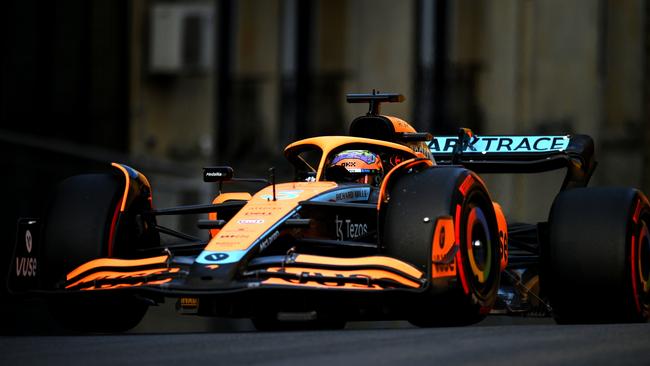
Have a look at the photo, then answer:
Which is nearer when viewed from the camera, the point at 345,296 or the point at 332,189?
the point at 345,296

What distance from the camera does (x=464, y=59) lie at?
23.1 m

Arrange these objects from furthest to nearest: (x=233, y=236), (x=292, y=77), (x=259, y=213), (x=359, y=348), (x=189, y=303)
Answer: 1. (x=292, y=77)
2. (x=259, y=213)
3. (x=189, y=303)
4. (x=233, y=236)
5. (x=359, y=348)

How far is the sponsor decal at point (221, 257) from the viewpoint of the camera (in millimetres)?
9383

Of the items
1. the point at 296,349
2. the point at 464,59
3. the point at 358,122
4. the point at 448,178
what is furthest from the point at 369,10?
the point at 296,349

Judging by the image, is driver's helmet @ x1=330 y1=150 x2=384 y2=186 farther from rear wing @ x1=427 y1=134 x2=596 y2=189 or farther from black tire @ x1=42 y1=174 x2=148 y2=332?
rear wing @ x1=427 y1=134 x2=596 y2=189

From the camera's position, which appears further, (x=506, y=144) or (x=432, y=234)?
(x=506, y=144)

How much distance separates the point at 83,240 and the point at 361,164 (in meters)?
1.98

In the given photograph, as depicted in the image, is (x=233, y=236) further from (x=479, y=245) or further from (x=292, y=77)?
(x=292, y=77)

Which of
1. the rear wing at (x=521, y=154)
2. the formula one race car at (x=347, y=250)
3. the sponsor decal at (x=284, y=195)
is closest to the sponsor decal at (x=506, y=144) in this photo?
the rear wing at (x=521, y=154)

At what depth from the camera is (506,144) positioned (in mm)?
13039

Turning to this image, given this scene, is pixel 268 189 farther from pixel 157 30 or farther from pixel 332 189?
pixel 157 30

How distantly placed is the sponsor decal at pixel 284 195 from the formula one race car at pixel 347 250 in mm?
15

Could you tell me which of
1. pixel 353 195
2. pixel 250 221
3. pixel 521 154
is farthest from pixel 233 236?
pixel 521 154

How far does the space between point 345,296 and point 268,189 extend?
1.33m
